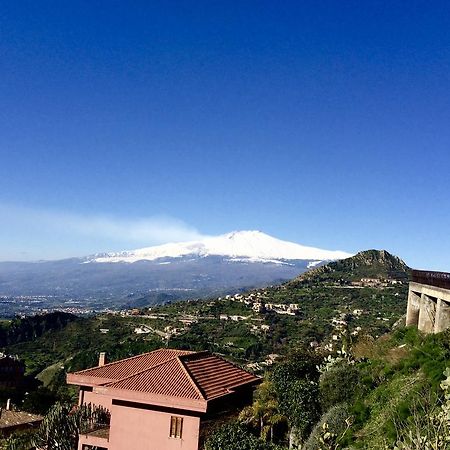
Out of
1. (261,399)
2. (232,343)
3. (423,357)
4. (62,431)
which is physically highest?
(423,357)

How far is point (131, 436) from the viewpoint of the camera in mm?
14477

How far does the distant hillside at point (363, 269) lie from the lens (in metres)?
93.7

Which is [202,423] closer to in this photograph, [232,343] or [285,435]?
[285,435]

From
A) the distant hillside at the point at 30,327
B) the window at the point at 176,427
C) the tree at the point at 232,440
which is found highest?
the tree at the point at 232,440

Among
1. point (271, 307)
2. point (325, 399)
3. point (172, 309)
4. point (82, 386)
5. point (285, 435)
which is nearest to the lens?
point (325, 399)

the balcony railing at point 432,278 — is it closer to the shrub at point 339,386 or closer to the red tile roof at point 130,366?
the shrub at point 339,386

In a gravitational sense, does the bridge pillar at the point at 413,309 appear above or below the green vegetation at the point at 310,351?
above

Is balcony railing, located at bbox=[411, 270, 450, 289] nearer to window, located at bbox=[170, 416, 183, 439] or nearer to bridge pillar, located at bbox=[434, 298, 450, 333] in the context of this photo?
bridge pillar, located at bbox=[434, 298, 450, 333]

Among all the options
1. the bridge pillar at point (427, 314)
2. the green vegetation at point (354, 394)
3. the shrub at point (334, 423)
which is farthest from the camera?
the bridge pillar at point (427, 314)

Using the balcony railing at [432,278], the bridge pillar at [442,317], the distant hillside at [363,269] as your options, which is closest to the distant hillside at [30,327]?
the distant hillside at [363,269]

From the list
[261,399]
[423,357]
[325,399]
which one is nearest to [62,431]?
[261,399]

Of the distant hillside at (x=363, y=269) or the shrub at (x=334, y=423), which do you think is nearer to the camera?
the shrub at (x=334, y=423)

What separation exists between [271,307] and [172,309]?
2072cm

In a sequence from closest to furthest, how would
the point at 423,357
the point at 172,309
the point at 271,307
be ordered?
the point at 423,357
the point at 271,307
the point at 172,309
